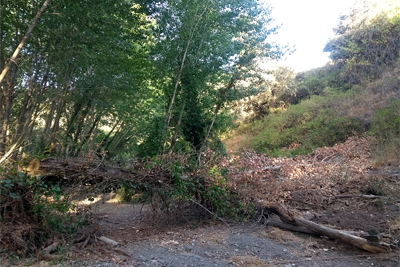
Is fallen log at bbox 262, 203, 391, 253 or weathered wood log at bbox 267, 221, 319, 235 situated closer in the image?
fallen log at bbox 262, 203, 391, 253

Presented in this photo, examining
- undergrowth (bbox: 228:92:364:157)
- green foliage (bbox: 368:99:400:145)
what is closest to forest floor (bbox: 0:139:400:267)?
green foliage (bbox: 368:99:400:145)

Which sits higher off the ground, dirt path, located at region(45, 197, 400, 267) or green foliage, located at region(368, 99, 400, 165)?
green foliage, located at region(368, 99, 400, 165)

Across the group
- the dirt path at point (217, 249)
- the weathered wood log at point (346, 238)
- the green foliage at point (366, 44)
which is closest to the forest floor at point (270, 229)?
the dirt path at point (217, 249)

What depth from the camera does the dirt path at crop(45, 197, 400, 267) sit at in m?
4.30

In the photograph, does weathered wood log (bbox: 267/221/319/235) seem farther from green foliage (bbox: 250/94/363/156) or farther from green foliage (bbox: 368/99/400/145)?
green foliage (bbox: 250/94/363/156)

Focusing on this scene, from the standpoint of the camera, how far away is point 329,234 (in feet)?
18.0

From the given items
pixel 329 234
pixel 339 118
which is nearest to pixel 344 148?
pixel 339 118

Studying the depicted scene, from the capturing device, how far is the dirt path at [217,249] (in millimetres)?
4305

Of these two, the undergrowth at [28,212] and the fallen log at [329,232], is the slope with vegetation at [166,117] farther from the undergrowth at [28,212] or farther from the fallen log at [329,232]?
the fallen log at [329,232]

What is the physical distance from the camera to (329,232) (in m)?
5.48

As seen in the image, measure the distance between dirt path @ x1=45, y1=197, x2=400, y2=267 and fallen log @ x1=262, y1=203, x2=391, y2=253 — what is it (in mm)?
116

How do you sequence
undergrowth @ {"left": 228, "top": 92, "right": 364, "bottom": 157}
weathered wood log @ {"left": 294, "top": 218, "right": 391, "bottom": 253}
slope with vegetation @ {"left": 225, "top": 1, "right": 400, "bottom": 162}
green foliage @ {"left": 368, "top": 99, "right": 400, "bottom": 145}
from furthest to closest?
undergrowth @ {"left": 228, "top": 92, "right": 364, "bottom": 157} < slope with vegetation @ {"left": 225, "top": 1, "right": 400, "bottom": 162} < green foliage @ {"left": 368, "top": 99, "right": 400, "bottom": 145} < weathered wood log @ {"left": 294, "top": 218, "right": 391, "bottom": 253}

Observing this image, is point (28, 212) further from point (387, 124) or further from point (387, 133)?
point (387, 124)

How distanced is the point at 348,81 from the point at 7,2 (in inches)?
800
